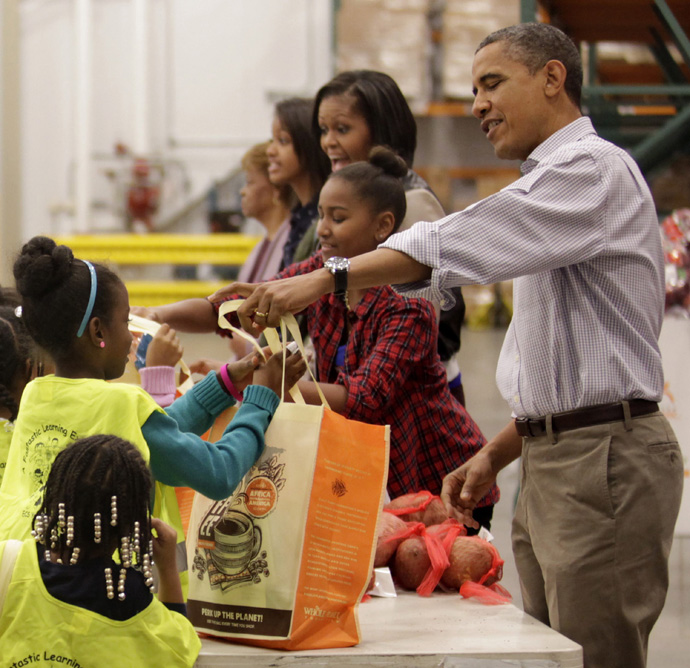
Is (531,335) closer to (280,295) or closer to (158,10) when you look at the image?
(280,295)

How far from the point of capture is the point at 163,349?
219 cm

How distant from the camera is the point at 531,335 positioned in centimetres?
185

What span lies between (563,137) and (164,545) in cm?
102

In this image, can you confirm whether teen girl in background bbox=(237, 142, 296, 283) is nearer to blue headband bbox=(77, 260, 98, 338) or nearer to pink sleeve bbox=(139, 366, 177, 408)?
pink sleeve bbox=(139, 366, 177, 408)

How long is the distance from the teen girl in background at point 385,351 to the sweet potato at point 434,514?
18cm

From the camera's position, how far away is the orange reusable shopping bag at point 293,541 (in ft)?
5.36

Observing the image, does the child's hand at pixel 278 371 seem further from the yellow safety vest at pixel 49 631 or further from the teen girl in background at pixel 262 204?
the teen girl in background at pixel 262 204

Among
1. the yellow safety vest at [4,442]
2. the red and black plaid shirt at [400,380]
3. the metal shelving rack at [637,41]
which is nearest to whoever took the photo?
the yellow safety vest at [4,442]

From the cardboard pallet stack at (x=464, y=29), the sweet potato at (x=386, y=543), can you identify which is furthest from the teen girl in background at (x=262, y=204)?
the cardboard pallet stack at (x=464, y=29)

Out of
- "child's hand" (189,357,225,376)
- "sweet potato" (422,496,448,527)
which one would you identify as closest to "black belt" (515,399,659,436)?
"sweet potato" (422,496,448,527)

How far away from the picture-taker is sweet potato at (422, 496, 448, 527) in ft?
6.91

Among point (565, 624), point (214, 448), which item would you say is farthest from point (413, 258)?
point (565, 624)

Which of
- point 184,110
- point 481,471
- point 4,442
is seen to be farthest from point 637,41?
point 184,110

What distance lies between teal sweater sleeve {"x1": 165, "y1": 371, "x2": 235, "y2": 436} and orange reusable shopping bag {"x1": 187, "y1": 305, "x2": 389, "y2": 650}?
0.21 metres
